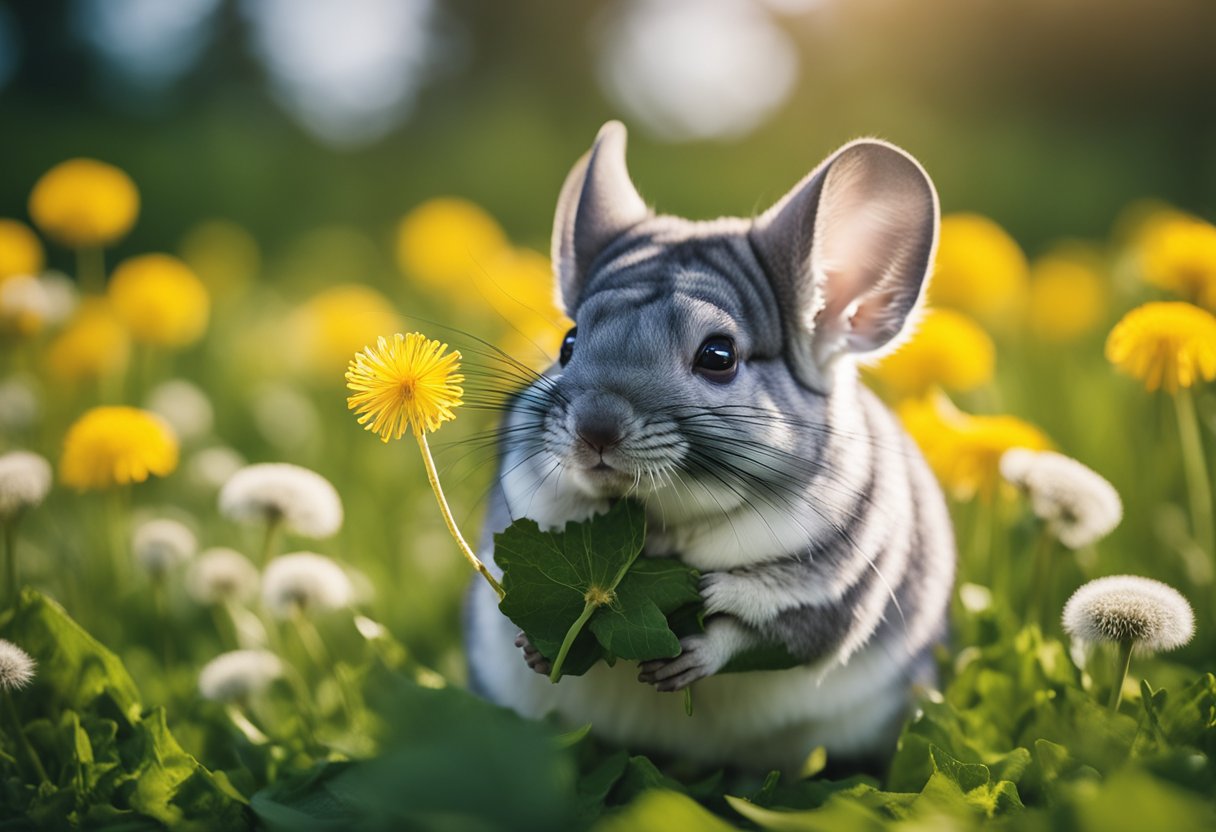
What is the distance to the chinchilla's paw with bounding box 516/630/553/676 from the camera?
2.43 meters

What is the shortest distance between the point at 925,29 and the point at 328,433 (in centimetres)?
782

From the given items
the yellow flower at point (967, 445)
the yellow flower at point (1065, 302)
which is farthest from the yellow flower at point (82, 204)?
the yellow flower at point (1065, 302)

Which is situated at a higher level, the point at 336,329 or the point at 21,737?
the point at 336,329

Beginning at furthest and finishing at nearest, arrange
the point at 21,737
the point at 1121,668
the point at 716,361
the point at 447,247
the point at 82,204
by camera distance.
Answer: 1. the point at 447,247
2. the point at 82,204
3. the point at 716,361
4. the point at 21,737
5. the point at 1121,668

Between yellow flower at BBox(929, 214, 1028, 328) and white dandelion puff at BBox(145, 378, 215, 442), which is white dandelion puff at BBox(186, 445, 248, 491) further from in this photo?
yellow flower at BBox(929, 214, 1028, 328)

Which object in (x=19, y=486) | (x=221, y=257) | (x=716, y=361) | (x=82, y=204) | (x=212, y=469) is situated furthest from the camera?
(x=221, y=257)

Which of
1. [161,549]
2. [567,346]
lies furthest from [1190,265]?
[161,549]

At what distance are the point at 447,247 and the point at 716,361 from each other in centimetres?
327

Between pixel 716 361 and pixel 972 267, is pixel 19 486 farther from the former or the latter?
pixel 972 267

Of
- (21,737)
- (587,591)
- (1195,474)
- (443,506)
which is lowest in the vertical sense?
(21,737)

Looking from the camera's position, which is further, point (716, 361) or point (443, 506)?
point (716, 361)

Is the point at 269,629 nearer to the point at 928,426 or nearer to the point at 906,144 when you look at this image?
the point at 928,426

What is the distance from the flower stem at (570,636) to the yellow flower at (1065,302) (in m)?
3.97

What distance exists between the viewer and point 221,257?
6.87 metres
